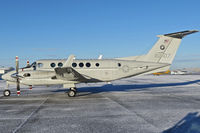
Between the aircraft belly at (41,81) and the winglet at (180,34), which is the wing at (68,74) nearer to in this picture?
the aircraft belly at (41,81)

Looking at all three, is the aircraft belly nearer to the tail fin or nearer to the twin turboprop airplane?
the twin turboprop airplane

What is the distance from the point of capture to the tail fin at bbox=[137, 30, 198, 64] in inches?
541

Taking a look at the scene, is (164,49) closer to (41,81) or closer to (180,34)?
(180,34)

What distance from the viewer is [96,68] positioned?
13.2 metres

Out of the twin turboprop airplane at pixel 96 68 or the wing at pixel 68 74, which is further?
the twin turboprop airplane at pixel 96 68

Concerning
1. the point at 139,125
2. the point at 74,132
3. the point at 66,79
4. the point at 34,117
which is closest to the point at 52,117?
the point at 34,117

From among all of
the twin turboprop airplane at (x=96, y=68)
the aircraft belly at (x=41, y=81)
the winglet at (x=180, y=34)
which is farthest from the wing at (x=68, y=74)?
the winglet at (x=180, y=34)

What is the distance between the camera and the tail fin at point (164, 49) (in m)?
13.8

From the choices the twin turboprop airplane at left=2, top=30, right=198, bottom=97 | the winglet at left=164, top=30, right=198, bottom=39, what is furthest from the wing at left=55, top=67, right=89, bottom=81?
the winglet at left=164, top=30, right=198, bottom=39

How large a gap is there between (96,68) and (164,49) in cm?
599

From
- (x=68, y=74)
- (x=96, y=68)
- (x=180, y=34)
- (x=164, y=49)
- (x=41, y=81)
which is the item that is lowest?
(x=41, y=81)

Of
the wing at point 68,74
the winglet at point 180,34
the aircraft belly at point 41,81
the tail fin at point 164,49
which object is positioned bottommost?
the aircraft belly at point 41,81

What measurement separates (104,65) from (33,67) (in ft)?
18.3

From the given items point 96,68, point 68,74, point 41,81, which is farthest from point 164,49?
point 41,81
